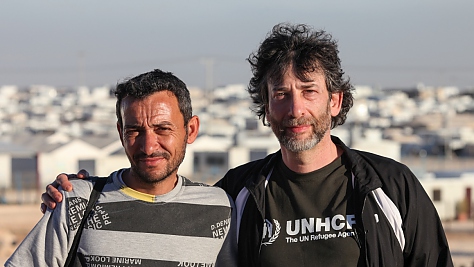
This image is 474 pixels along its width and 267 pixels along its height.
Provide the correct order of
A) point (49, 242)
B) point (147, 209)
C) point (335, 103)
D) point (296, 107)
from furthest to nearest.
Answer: point (335, 103) → point (296, 107) → point (147, 209) → point (49, 242)

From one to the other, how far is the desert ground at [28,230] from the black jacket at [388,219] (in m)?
19.7

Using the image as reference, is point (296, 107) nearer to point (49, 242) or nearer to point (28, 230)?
point (49, 242)

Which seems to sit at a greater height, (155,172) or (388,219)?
(155,172)

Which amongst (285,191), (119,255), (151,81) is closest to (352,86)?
(285,191)

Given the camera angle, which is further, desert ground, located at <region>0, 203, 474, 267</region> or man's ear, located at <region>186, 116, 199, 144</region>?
desert ground, located at <region>0, 203, 474, 267</region>

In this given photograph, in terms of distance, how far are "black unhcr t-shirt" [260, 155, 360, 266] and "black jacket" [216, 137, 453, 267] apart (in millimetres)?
51

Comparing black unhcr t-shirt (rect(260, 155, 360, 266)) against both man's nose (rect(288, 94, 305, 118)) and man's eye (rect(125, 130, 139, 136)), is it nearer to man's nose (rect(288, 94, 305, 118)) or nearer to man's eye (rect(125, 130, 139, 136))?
man's nose (rect(288, 94, 305, 118))

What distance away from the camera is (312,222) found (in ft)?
13.6

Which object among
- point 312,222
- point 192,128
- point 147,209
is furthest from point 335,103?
point 147,209

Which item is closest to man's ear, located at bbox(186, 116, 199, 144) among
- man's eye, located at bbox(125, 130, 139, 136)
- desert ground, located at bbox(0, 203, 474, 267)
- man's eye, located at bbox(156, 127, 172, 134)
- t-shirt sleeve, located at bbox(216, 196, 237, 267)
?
man's eye, located at bbox(156, 127, 172, 134)

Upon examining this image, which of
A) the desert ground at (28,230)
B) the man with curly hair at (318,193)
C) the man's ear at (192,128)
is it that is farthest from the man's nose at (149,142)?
the desert ground at (28,230)

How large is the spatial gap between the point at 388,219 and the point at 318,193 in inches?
14.7

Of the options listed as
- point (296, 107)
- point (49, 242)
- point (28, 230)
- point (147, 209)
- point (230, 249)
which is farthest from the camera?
point (28, 230)

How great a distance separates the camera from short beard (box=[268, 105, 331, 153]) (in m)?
4.25
